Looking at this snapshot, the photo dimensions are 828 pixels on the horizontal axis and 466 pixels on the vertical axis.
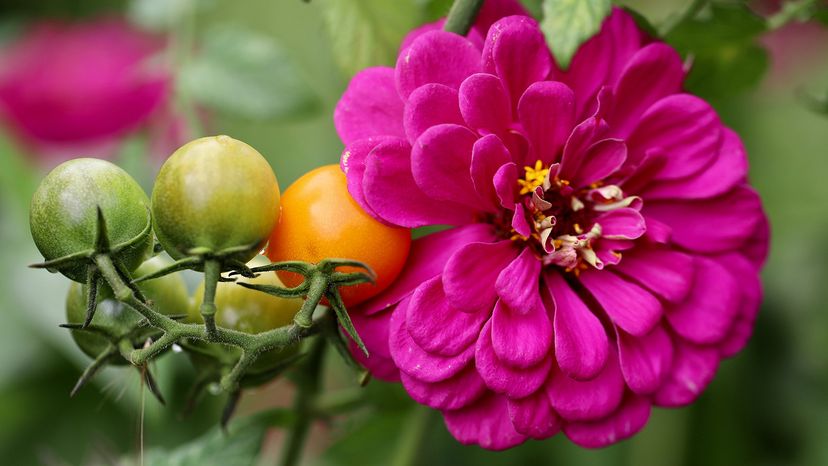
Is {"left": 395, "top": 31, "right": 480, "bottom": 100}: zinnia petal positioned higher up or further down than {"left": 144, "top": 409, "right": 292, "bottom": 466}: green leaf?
higher up

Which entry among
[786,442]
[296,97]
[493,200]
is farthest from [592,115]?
[786,442]

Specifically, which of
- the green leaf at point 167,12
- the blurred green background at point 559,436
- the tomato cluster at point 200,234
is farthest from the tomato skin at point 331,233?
the green leaf at point 167,12

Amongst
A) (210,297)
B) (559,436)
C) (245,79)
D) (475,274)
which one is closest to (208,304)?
(210,297)

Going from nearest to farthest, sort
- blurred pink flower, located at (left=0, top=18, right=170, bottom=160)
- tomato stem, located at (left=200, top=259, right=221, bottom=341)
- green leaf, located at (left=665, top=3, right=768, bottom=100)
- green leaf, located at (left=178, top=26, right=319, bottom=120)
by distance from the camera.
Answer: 1. tomato stem, located at (left=200, top=259, right=221, bottom=341)
2. green leaf, located at (left=665, top=3, right=768, bottom=100)
3. green leaf, located at (left=178, top=26, right=319, bottom=120)
4. blurred pink flower, located at (left=0, top=18, right=170, bottom=160)

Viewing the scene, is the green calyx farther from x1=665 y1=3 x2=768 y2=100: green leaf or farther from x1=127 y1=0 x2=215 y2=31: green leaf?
x1=127 y1=0 x2=215 y2=31: green leaf

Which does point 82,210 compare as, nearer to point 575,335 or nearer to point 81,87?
point 575,335

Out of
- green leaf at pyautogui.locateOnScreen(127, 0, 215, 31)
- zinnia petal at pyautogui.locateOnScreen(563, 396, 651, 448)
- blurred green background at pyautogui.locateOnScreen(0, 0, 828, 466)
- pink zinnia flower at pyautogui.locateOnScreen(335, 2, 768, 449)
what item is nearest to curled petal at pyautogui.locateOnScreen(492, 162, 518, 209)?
pink zinnia flower at pyautogui.locateOnScreen(335, 2, 768, 449)
